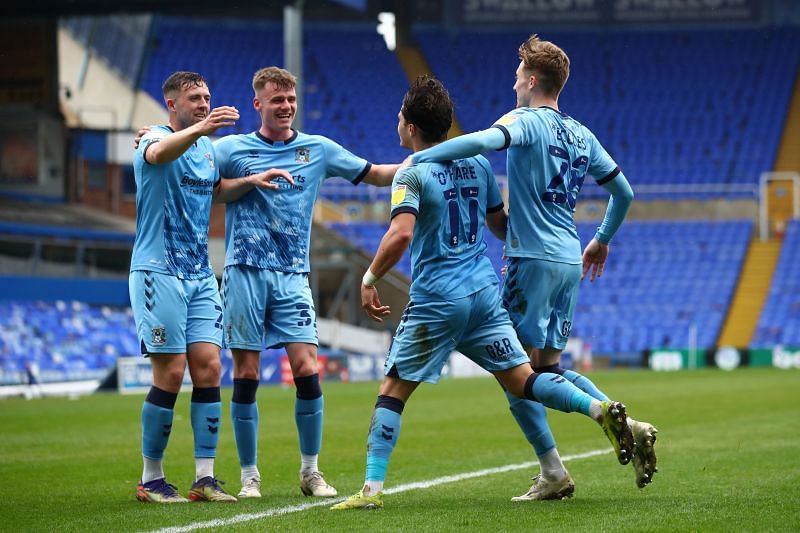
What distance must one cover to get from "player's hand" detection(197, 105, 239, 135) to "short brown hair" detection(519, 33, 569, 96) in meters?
1.60

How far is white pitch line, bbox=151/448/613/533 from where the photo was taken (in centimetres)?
570

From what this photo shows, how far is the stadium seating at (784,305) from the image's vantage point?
34594mm

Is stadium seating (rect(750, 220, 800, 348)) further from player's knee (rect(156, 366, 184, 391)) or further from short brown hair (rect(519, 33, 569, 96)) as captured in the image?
player's knee (rect(156, 366, 184, 391))

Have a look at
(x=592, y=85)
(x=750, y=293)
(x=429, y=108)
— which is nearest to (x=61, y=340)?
(x=429, y=108)

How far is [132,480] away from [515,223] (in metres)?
3.45

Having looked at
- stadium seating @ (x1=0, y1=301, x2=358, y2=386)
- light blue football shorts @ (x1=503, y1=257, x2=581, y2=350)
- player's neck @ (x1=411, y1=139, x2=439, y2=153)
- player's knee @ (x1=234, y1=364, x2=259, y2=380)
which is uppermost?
player's neck @ (x1=411, y1=139, x2=439, y2=153)

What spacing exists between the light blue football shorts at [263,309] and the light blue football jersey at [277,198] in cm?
7

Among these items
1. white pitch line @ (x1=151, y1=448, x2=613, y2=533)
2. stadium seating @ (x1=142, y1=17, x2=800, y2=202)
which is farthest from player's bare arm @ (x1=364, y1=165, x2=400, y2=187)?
stadium seating @ (x1=142, y1=17, x2=800, y2=202)

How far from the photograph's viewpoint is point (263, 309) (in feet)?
23.9

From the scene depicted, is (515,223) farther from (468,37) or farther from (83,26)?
(468,37)

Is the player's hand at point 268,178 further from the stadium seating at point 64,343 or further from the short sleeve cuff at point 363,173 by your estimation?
the stadium seating at point 64,343

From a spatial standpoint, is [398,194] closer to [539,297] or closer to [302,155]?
[539,297]

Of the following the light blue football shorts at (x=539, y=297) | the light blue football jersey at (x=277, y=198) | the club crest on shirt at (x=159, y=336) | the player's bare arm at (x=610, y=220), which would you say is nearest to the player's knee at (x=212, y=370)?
the club crest on shirt at (x=159, y=336)

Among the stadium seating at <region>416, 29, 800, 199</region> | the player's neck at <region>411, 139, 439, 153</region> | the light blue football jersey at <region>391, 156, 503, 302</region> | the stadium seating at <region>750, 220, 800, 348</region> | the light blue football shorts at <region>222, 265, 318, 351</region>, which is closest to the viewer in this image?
the light blue football jersey at <region>391, 156, 503, 302</region>
